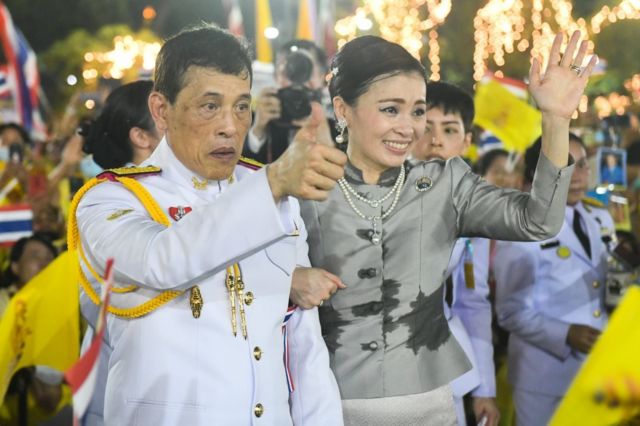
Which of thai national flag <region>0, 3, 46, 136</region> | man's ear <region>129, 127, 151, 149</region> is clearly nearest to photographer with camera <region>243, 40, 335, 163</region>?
man's ear <region>129, 127, 151, 149</region>

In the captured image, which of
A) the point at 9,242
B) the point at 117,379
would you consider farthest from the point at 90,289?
the point at 9,242

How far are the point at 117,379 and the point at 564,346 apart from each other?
3006mm

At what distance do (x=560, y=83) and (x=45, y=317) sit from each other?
2.14 meters

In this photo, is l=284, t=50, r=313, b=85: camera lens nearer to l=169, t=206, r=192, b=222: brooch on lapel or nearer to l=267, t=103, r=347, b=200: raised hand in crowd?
l=169, t=206, r=192, b=222: brooch on lapel

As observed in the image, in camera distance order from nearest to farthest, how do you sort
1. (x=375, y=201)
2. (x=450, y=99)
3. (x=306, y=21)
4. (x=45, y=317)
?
(x=375, y=201), (x=45, y=317), (x=450, y=99), (x=306, y=21)

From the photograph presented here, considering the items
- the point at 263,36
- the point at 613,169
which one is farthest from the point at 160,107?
Result: the point at 263,36

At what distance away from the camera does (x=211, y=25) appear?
Answer: 126 inches

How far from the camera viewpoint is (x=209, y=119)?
9.46 feet

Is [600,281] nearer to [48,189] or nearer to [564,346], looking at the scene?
[564,346]

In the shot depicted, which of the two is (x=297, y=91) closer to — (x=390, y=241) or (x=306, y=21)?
(x=390, y=241)

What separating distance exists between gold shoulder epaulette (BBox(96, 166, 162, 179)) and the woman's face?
2.85 ft

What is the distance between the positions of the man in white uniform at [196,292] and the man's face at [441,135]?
2.03m

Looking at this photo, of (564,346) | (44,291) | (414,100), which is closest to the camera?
(414,100)

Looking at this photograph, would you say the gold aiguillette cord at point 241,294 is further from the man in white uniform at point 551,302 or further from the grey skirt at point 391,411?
the man in white uniform at point 551,302
